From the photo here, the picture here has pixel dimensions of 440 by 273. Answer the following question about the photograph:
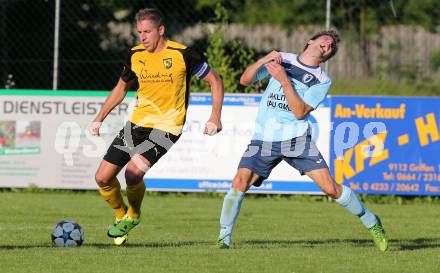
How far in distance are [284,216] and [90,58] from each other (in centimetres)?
571

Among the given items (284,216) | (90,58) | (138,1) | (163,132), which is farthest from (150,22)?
(138,1)

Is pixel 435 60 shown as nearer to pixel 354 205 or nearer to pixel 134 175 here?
pixel 354 205

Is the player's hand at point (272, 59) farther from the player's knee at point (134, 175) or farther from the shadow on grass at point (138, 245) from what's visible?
the shadow on grass at point (138, 245)

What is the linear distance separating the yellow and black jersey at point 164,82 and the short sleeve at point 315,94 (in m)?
1.04

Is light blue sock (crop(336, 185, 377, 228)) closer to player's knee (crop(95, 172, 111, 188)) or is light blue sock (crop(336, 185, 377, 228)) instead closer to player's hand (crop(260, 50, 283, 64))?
player's hand (crop(260, 50, 283, 64))

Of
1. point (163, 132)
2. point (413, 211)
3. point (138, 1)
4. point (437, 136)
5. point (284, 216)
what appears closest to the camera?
point (163, 132)

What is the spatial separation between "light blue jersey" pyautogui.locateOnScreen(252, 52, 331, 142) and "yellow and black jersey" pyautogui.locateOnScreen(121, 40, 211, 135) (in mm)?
778

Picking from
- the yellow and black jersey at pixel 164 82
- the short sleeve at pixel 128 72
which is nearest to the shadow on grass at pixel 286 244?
the yellow and black jersey at pixel 164 82

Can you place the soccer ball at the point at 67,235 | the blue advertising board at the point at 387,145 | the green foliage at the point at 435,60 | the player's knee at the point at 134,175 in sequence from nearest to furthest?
the soccer ball at the point at 67,235, the player's knee at the point at 134,175, the blue advertising board at the point at 387,145, the green foliage at the point at 435,60

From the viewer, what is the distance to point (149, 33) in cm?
1030

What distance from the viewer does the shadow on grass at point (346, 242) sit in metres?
10.8

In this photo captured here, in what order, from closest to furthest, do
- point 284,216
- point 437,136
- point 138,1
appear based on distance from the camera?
point 284,216, point 437,136, point 138,1

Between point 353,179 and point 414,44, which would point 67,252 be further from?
point 414,44

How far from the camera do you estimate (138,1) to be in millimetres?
20203
